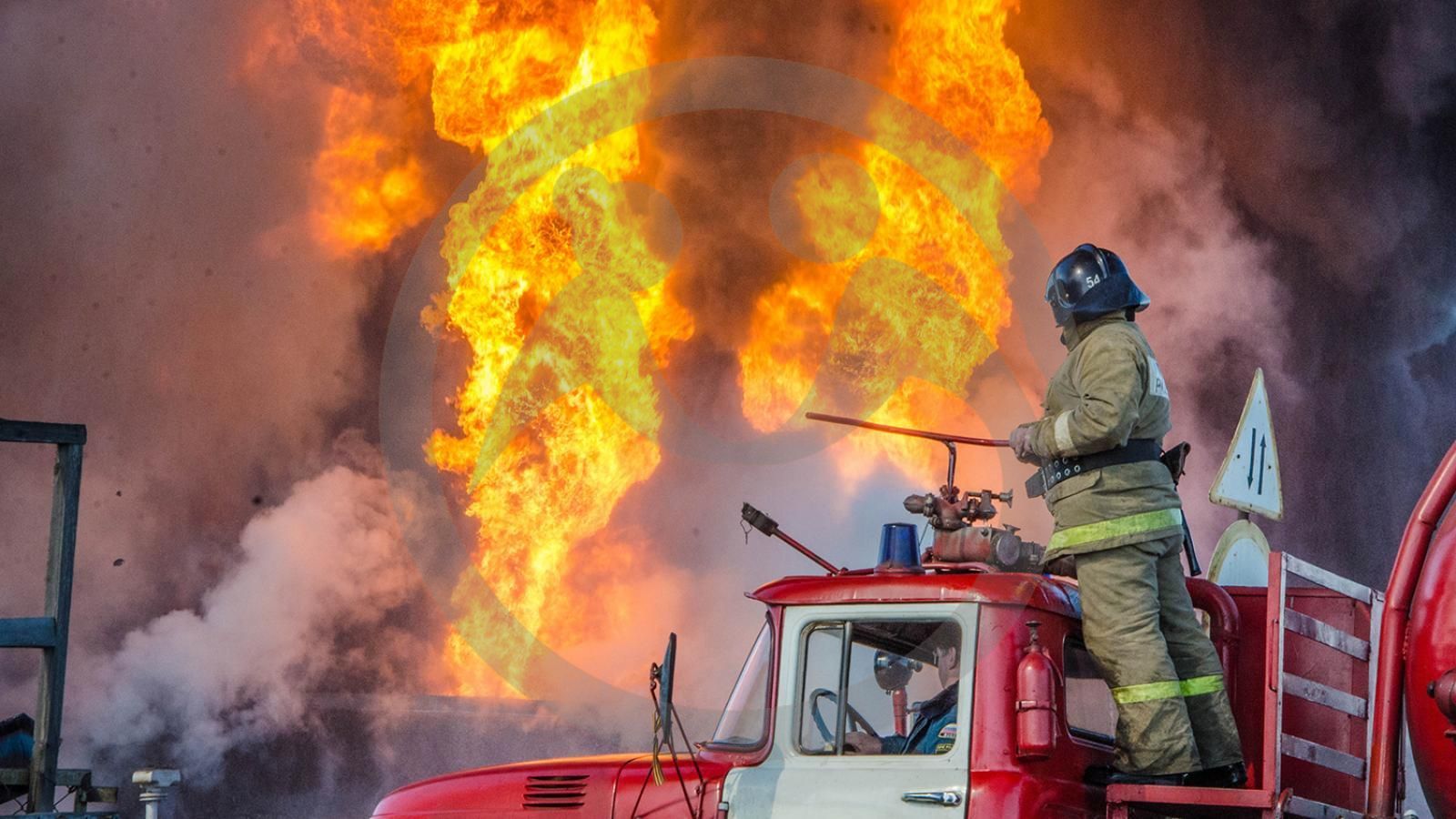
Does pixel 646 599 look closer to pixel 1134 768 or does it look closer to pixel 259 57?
pixel 259 57

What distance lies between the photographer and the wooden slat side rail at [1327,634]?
5.41 m

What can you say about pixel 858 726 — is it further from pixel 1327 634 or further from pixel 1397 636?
pixel 1397 636

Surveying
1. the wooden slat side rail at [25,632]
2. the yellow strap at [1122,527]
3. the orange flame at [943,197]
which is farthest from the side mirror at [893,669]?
the orange flame at [943,197]

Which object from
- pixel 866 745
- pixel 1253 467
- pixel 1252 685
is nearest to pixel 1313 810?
pixel 1252 685

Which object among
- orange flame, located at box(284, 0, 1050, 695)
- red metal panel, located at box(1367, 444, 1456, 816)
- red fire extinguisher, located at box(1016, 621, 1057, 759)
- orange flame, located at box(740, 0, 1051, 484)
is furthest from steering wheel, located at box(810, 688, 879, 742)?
orange flame, located at box(284, 0, 1050, 695)

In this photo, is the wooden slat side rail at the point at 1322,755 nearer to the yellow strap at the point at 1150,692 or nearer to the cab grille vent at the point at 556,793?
the yellow strap at the point at 1150,692

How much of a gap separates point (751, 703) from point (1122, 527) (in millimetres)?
1562

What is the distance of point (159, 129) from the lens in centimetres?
1571

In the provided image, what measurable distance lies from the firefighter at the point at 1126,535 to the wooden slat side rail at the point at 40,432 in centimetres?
416


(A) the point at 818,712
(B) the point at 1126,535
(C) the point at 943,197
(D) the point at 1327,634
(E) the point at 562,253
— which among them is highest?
(C) the point at 943,197

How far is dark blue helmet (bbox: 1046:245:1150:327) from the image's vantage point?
18.6 feet

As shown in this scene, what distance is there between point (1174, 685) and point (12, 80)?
14.6m

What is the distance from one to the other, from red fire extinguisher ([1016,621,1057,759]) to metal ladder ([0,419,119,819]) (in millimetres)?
3913

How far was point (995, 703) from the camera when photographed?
5035 millimetres
